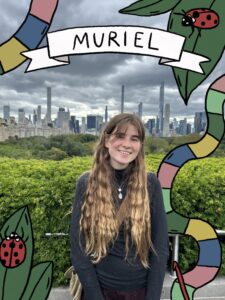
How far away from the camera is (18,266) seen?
2.99 meters

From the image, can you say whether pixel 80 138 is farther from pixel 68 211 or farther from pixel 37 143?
pixel 68 211

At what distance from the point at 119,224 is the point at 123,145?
0.43 meters

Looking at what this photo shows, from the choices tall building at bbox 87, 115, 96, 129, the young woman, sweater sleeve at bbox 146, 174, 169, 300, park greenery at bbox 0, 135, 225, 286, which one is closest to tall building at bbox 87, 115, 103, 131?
tall building at bbox 87, 115, 96, 129

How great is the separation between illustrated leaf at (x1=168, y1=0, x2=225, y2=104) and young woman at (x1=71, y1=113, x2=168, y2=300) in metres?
1.00

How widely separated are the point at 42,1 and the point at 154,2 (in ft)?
2.73

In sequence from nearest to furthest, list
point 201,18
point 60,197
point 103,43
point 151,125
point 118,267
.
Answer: point 118,267 < point 103,43 < point 201,18 < point 60,197 < point 151,125

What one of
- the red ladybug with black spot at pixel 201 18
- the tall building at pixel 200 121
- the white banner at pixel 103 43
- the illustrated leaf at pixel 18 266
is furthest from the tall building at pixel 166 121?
the illustrated leaf at pixel 18 266

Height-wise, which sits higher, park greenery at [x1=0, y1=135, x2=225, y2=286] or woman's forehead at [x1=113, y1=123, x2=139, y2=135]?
woman's forehead at [x1=113, y1=123, x2=139, y2=135]

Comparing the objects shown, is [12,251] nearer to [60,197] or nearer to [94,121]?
[60,197]

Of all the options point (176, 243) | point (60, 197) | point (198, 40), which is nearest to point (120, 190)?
point (60, 197)

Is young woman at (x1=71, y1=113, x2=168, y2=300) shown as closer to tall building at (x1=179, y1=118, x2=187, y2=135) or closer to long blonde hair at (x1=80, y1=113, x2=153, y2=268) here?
long blonde hair at (x1=80, y1=113, x2=153, y2=268)

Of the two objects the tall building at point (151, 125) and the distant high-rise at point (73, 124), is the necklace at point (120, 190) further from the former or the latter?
the distant high-rise at point (73, 124)

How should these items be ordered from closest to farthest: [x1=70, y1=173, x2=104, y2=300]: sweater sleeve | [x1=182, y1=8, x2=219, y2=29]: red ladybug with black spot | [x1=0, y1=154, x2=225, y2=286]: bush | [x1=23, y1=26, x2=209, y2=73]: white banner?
[x1=70, y1=173, x2=104, y2=300]: sweater sleeve
[x1=23, y1=26, x2=209, y2=73]: white banner
[x1=182, y1=8, x2=219, y2=29]: red ladybug with black spot
[x1=0, y1=154, x2=225, y2=286]: bush

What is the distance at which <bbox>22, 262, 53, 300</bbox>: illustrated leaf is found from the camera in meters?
3.02
